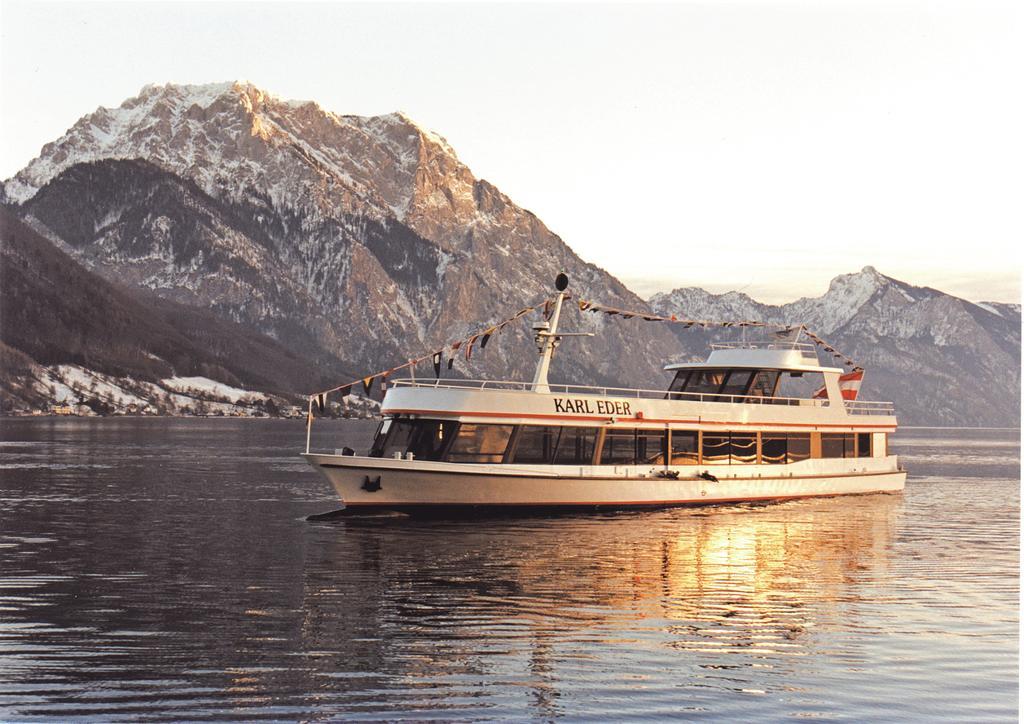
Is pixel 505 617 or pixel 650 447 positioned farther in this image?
pixel 650 447

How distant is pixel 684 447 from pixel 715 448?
211 cm

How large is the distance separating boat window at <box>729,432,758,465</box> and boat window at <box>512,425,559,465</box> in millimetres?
10858

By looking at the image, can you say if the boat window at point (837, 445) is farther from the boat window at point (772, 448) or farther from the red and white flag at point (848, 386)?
the boat window at point (772, 448)

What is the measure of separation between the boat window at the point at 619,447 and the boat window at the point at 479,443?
5146mm

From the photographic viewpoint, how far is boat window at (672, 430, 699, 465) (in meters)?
49.7

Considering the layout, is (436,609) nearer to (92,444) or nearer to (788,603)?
(788,603)

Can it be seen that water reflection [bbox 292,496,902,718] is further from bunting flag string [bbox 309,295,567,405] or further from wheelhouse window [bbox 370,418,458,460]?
bunting flag string [bbox 309,295,567,405]

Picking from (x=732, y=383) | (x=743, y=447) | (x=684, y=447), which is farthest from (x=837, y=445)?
(x=684, y=447)

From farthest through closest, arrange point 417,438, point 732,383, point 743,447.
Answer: point 732,383
point 743,447
point 417,438

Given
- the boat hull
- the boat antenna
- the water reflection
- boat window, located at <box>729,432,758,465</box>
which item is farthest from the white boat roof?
the water reflection

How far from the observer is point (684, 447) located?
50.1m

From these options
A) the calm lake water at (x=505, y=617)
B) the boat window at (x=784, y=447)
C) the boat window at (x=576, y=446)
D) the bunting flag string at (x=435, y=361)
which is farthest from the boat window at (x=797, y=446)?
the bunting flag string at (x=435, y=361)

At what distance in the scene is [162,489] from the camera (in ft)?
204

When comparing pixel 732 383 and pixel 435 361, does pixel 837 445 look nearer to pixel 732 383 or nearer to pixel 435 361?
pixel 732 383
